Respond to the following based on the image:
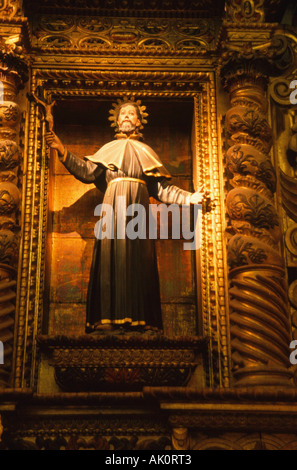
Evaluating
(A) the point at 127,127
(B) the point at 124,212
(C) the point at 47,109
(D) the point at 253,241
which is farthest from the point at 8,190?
(D) the point at 253,241

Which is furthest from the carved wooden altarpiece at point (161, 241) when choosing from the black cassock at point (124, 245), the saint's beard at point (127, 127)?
the saint's beard at point (127, 127)

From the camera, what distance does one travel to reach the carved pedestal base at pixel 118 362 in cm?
541

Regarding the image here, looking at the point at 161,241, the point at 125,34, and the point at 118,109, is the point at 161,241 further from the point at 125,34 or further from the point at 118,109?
the point at 125,34

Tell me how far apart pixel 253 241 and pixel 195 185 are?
912 millimetres

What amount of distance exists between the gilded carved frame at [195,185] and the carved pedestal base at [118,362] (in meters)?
0.28

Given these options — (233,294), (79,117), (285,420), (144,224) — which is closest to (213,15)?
(79,117)

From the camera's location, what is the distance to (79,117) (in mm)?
6781

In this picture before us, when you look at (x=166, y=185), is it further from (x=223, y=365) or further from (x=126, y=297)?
(x=223, y=365)

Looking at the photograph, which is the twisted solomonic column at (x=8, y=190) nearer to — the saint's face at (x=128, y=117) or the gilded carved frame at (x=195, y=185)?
the gilded carved frame at (x=195, y=185)

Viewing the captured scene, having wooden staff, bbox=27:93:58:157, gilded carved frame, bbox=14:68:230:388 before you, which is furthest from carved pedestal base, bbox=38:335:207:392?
wooden staff, bbox=27:93:58:157

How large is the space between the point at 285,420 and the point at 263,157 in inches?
74.3

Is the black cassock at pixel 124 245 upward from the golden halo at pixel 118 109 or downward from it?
downward

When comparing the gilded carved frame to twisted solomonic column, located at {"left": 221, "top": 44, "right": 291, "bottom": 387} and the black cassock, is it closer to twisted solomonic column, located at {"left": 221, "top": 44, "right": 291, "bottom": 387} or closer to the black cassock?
twisted solomonic column, located at {"left": 221, "top": 44, "right": 291, "bottom": 387}

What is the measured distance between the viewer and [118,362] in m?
5.43
